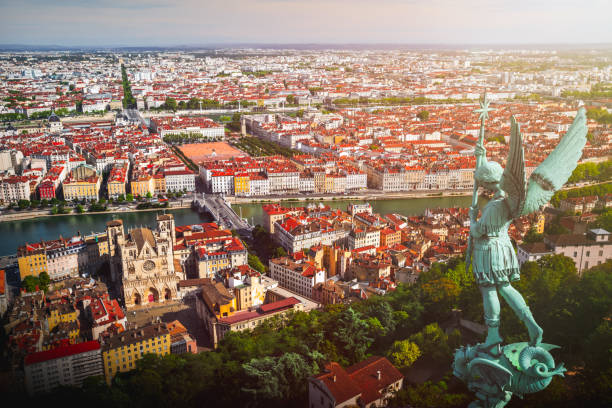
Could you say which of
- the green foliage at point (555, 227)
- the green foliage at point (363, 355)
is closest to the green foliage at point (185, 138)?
the green foliage at point (555, 227)

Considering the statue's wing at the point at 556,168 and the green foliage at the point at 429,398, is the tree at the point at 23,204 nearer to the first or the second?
the green foliage at the point at 429,398

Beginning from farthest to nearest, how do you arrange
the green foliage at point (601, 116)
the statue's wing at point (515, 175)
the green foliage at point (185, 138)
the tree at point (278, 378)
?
the green foliage at point (185, 138) < the green foliage at point (601, 116) < the tree at point (278, 378) < the statue's wing at point (515, 175)

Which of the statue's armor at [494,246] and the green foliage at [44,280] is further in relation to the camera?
the green foliage at [44,280]

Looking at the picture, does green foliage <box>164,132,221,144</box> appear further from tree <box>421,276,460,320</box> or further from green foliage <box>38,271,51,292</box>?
tree <box>421,276,460,320</box>

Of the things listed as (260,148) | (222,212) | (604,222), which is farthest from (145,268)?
(260,148)

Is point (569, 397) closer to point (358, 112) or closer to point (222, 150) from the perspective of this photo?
point (222, 150)

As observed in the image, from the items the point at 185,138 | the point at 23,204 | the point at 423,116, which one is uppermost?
the point at 423,116

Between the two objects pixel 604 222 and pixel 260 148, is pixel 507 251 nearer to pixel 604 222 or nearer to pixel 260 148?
pixel 604 222
